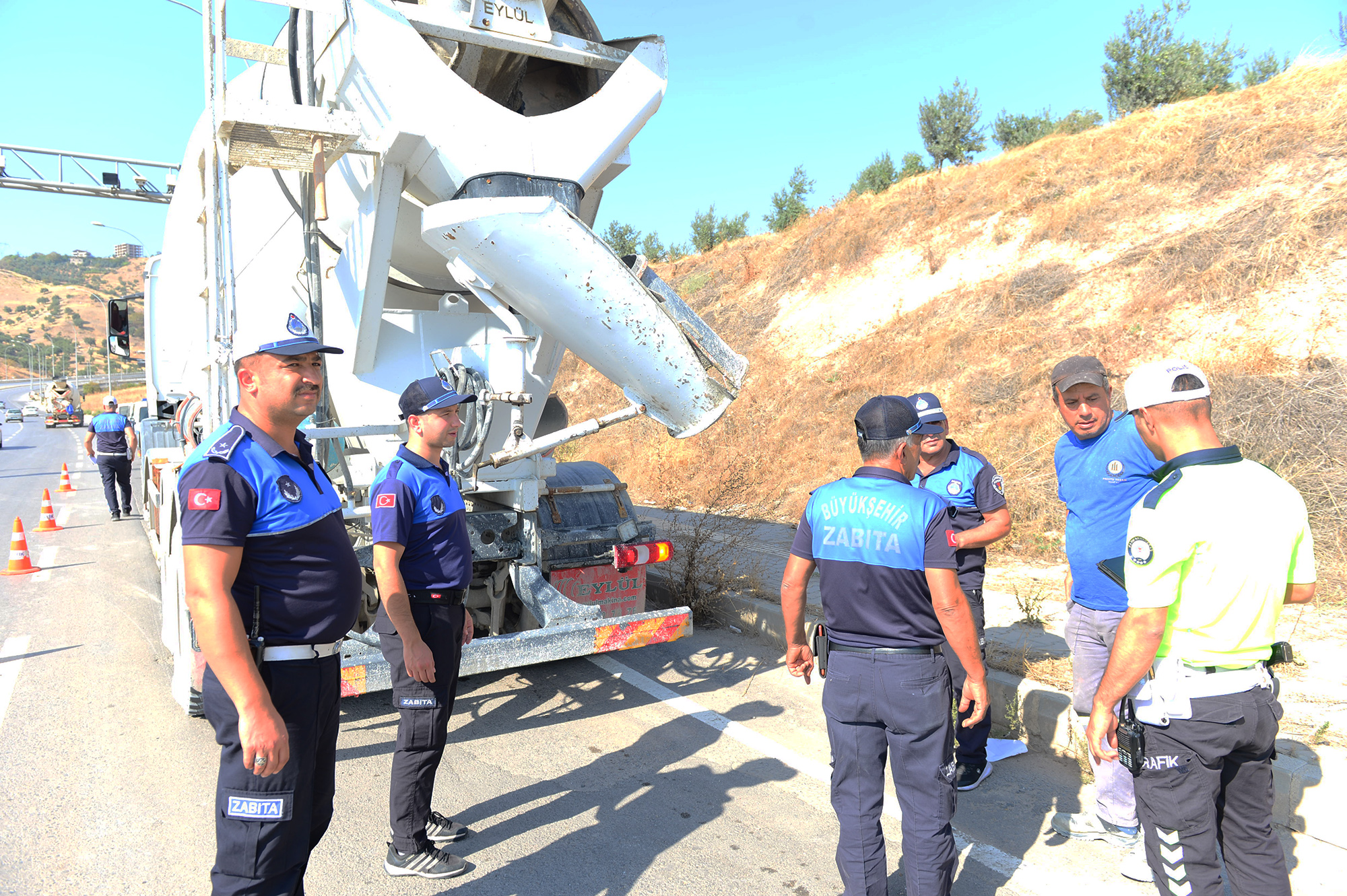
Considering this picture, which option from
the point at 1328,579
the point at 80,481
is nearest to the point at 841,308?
the point at 1328,579

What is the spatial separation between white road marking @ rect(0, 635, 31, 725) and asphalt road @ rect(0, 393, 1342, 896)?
0.03m

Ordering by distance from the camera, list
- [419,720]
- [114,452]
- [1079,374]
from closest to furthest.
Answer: [419,720] < [1079,374] < [114,452]

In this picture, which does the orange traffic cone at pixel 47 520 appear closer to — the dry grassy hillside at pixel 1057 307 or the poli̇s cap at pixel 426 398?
the dry grassy hillside at pixel 1057 307

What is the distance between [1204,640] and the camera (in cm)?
220

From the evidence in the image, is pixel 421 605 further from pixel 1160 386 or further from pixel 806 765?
pixel 1160 386

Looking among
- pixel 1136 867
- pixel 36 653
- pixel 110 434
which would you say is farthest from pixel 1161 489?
pixel 110 434

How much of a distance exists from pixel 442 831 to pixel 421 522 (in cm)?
129

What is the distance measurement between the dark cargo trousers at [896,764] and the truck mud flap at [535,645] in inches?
78.4

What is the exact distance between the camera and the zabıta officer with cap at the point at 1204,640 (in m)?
2.16

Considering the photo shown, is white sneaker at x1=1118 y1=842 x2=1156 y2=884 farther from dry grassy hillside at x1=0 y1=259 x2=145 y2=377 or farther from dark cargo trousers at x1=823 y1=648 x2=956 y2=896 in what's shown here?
dry grassy hillside at x1=0 y1=259 x2=145 y2=377

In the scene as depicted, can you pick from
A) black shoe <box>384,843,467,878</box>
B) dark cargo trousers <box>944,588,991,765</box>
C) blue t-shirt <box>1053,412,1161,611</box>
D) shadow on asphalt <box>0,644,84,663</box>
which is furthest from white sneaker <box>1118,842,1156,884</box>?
shadow on asphalt <box>0,644,84,663</box>

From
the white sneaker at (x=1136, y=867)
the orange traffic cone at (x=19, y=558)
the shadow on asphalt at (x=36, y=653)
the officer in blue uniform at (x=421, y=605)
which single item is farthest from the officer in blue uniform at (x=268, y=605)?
the orange traffic cone at (x=19, y=558)

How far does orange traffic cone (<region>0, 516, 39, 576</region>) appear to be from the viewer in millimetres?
8766

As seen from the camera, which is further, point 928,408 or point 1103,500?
point 928,408
